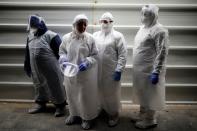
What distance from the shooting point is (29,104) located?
4.47 meters

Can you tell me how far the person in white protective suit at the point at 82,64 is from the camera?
337 cm

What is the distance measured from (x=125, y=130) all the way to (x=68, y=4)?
2127 millimetres

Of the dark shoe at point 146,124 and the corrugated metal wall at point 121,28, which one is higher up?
the corrugated metal wall at point 121,28

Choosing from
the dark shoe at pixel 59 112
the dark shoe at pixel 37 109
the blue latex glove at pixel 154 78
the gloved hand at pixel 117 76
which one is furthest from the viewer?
the dark shoe at pixel 37 109

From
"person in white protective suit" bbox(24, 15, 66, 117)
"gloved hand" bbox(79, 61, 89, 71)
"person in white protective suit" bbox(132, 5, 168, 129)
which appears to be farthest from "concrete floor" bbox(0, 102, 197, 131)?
"gloved hand" bbox(79, 61, 89, 71)

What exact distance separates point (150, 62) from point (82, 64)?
0.88 meters

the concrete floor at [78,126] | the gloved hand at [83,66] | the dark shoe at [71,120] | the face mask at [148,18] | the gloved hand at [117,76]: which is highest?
the face mask at [148,18]

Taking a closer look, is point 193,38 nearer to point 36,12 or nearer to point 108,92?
point 108,92

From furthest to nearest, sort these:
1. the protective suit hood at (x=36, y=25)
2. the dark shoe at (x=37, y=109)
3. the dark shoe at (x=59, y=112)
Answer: the dark shoe at (x=37, y=109) < the dark shoe at (x=59, y=112) < the protective suit hood at (x=36, y=25)

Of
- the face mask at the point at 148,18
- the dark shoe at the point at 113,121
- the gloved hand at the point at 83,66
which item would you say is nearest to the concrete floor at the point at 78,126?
the dark shoe at the point at 113,121

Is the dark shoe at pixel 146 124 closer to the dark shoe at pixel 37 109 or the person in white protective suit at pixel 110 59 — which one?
the person in white protective suit at pixel 110 59

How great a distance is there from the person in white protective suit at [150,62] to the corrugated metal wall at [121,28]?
800 mm

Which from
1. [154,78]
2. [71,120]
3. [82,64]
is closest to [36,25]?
[82,64]

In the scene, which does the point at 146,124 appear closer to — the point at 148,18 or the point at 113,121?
the point at 113,121
